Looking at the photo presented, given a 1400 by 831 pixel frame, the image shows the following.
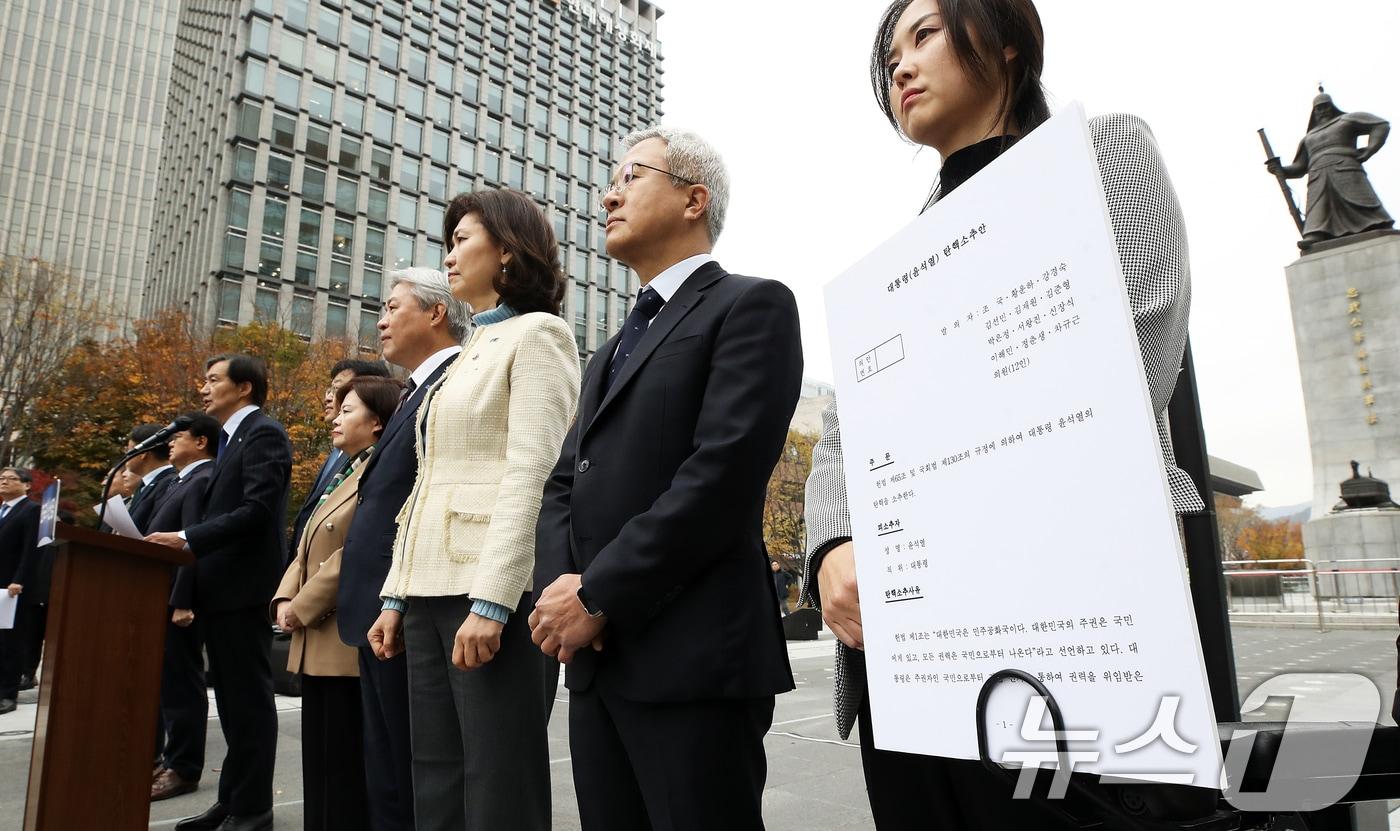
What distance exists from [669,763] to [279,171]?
125ft

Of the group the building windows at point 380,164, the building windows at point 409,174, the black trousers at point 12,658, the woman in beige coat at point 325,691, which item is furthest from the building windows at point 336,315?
the woman in beige coat at point 325,691

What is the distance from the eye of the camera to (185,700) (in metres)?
3.82

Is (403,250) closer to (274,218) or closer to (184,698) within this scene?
(274,218)

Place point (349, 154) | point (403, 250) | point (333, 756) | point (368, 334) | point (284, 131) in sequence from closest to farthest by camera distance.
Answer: point (333, 756), point (368, 334), point (284, 131), point (349, 154), point (403, 250)

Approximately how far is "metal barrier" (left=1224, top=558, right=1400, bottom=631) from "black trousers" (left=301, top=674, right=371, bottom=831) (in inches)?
537

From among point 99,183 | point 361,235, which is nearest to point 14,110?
point 99,183

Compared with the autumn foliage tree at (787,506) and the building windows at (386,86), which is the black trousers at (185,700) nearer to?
the autumn foliage tree at (787,506)

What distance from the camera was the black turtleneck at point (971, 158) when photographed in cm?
119

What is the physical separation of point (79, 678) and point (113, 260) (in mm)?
61486

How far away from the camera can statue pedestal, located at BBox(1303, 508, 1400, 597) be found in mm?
13406

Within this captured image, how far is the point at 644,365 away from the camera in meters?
1.66

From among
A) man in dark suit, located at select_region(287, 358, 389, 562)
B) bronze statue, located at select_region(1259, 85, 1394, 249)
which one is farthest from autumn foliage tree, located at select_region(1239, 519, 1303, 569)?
man in dark suit, located at select_region(287, 358, 389, 562)

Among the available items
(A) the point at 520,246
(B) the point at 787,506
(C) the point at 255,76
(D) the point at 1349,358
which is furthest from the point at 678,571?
(C) the point at 255,76

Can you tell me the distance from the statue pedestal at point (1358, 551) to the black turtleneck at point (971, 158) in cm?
1579
